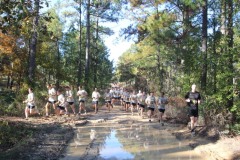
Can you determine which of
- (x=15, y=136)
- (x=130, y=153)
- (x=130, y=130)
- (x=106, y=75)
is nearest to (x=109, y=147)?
(x=130, y=153)

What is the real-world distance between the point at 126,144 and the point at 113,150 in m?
1.16

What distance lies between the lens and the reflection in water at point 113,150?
10266 millimetres

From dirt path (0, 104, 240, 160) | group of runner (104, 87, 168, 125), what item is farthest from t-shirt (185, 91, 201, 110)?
group of runner (104, 87, 168, 125)

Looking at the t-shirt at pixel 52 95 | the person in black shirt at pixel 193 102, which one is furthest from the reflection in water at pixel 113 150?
the t-shirt at pixel 52 95

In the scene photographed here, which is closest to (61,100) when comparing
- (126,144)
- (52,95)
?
(52,95)

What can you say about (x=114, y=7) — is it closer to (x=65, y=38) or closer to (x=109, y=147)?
(x=65, y=38)

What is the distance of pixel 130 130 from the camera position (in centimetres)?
1588

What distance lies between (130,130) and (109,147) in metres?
4.27

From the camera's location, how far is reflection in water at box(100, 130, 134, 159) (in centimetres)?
1027

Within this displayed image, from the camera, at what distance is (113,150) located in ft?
36.8

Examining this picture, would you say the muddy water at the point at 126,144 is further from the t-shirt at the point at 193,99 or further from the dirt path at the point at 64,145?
the t-shirt at the point at 193,99

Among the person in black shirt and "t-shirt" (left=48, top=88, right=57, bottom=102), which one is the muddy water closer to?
the person in black shirt

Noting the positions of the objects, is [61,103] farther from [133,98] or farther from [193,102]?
[193,102]

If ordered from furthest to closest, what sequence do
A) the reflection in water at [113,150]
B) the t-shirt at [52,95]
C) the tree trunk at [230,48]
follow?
the t-shirt at [52,95] < the tree trunk at [230,48] < the reflection in water at [113,150]
